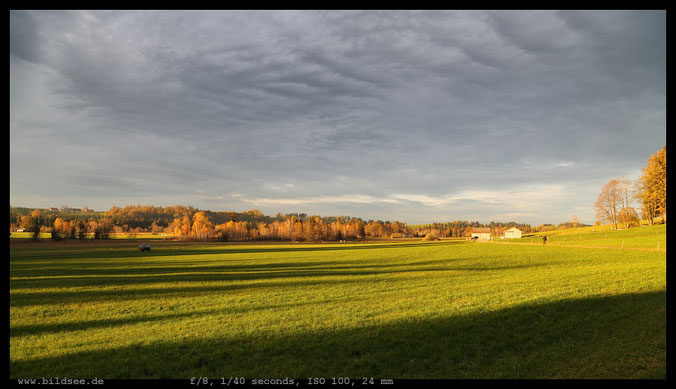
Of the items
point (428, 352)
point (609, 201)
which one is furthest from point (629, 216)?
point (428, 352)

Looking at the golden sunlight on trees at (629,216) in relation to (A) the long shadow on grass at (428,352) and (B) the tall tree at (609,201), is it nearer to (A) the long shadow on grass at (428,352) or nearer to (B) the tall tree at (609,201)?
(B) the tall tree at (609,201)

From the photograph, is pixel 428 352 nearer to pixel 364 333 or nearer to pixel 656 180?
pixel 364 333

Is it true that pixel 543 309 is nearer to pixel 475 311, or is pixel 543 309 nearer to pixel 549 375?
pixel 475 311

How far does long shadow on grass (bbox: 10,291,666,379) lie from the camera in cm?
877

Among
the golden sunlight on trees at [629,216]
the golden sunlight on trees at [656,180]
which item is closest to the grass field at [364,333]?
the golden sunlight on trees at [656,180]

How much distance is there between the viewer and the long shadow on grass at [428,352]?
8773 millimetres

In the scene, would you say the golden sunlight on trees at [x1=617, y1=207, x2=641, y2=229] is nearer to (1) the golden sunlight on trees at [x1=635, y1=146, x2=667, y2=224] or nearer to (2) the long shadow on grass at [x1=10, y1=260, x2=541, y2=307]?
(1) the golden sunlight on trees at [x1=635, y1=146, x2=667, y2=224]

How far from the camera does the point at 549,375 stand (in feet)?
27.1

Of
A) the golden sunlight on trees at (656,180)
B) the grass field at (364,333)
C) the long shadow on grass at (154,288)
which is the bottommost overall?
the long shadow on grass at (154,288)

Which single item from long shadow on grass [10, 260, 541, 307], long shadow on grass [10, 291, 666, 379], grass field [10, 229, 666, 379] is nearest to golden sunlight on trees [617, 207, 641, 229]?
grass field [10, 229, 666, 379]

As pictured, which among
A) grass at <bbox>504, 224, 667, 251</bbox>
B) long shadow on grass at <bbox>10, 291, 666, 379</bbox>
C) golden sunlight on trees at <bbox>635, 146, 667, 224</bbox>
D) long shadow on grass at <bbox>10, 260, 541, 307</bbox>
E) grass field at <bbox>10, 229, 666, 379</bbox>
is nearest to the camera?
long shadow on grass at <bbox>10, 291, 666, 379</bbox>

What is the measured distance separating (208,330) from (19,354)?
6.27 m

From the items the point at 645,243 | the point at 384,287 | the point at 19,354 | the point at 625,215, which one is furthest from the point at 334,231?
the point at 19,354

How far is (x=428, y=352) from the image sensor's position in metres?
10.0
